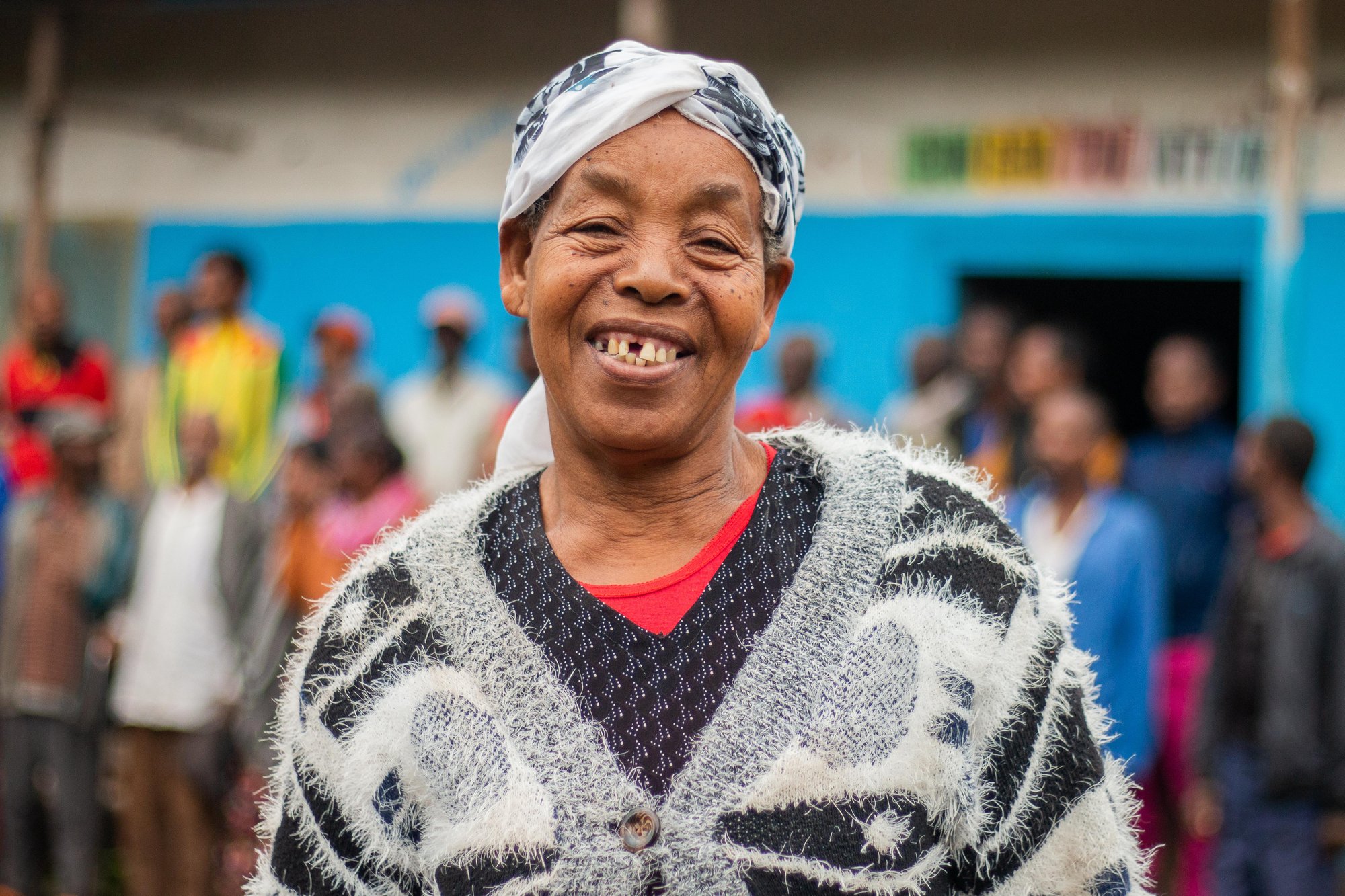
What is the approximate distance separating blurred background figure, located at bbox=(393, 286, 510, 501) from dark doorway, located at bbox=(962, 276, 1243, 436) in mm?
4141

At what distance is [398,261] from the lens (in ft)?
30.6

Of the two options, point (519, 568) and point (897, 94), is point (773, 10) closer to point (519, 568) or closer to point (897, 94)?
point (897, 94)

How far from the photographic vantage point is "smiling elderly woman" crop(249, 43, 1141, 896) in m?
1.89

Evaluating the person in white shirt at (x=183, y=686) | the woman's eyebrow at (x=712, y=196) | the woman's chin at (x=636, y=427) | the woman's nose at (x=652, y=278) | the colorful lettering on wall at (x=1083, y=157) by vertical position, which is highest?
the colorful lettering on wall at (x=1083, y=157)

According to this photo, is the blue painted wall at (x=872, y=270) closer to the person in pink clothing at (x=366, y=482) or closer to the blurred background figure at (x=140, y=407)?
the blurred background figure at (x=140, y=407)

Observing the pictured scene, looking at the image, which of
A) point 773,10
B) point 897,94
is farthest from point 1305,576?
point 773,10

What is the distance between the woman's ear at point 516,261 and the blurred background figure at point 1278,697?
3.89 metres

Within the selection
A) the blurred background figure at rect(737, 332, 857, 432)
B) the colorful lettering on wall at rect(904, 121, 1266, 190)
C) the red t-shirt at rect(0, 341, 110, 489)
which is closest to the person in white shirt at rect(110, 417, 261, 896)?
the red t-shirt at rect(0, 341, 110, 489)

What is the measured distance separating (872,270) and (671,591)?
21.2 feet

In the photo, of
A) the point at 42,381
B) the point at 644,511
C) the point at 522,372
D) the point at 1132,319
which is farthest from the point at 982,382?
the point at 644,511

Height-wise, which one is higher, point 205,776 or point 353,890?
point 353,890

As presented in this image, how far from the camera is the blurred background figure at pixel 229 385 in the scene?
765cm

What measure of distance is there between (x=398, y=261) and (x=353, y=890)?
24.7 feet

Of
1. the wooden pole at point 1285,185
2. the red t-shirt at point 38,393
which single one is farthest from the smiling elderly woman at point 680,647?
the red t-shirt at point 38,393
